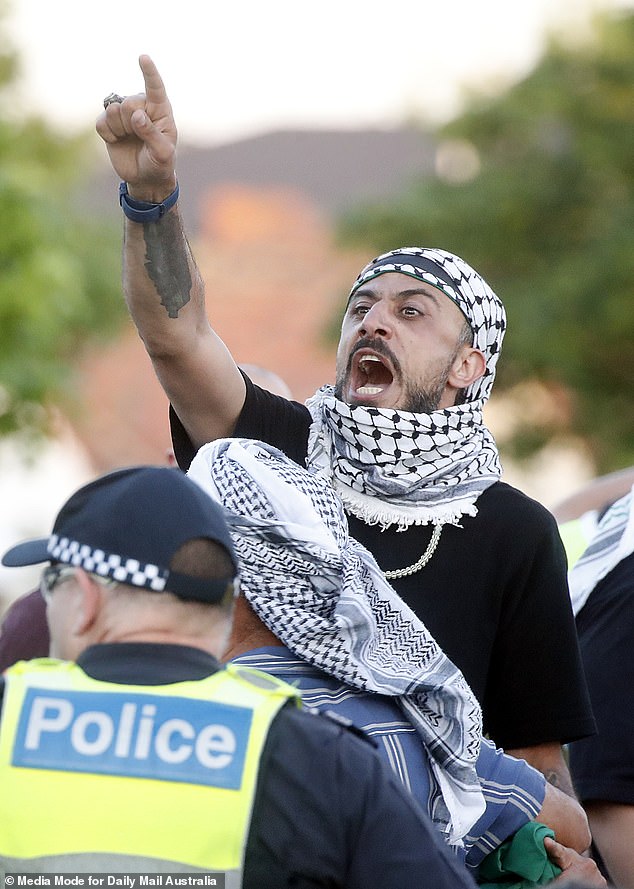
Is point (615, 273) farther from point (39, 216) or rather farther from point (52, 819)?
point (52, 819)

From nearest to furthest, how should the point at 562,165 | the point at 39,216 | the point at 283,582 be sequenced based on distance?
the point at 283,582 → the point at 39,216 → the point at 562,165

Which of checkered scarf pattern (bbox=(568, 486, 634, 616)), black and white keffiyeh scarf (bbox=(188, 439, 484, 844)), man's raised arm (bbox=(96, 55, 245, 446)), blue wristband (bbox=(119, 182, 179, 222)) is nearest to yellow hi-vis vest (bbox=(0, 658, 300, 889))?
Answer: black and white keffiyeh scarf (bbox=(188, 439, 484, 844))

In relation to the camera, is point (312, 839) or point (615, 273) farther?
point (615, 273)

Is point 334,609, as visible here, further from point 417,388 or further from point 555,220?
point 555,220

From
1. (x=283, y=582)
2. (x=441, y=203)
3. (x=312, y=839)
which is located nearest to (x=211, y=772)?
(x=312, y=839)

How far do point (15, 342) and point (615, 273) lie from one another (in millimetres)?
7764

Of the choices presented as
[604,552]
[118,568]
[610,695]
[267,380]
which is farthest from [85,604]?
[267,380]

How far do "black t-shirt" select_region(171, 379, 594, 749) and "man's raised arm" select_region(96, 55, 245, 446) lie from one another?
0.42 m

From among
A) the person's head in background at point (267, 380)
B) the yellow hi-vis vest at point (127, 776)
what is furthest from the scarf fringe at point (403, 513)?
the person's head in background at point (267, 380)

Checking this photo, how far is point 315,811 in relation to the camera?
1903 millimetres

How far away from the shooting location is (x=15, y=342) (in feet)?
41.4

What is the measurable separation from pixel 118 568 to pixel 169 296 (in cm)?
117

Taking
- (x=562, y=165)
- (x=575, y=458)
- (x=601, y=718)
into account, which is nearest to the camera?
(x=601, y=718)

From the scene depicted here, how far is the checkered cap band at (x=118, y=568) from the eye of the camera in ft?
6.40
